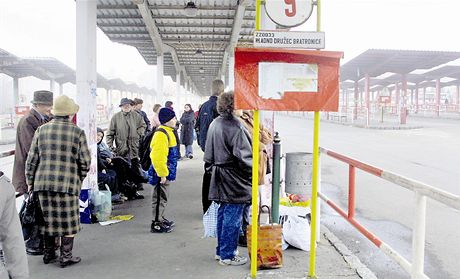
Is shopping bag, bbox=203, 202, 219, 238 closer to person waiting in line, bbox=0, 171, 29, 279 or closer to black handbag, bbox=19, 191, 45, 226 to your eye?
black handbag, bbox=19, 191, 45, 226

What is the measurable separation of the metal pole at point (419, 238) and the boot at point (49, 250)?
3.48m

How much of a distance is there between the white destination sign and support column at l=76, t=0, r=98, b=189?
354 centimetres

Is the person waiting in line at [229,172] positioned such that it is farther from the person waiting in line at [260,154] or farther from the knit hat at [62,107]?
the knit hat at [62,107]

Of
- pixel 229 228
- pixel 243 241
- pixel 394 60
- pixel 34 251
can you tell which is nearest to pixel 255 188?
pixel 229 228

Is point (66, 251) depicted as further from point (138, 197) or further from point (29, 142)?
point (138, 197)

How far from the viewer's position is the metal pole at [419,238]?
2.71 meters

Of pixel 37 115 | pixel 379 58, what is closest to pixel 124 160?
pixel 37 115

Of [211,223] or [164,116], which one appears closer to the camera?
[211,223]

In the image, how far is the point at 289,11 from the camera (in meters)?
3.77

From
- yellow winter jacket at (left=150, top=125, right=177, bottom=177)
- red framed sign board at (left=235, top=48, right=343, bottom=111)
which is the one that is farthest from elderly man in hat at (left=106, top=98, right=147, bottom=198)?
red framed sign board at (left=235, top=48, right=343, bottom=111)

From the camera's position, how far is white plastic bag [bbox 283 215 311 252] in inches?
187

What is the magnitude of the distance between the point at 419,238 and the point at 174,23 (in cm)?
1047

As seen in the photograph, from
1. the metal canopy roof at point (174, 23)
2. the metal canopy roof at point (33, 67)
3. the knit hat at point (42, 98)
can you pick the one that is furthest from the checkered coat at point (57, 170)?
the metal canopy roof at point (33, 67)

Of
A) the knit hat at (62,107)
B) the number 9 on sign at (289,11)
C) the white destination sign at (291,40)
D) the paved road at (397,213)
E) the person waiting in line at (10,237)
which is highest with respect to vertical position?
the number 9 on sign at (289,11)
